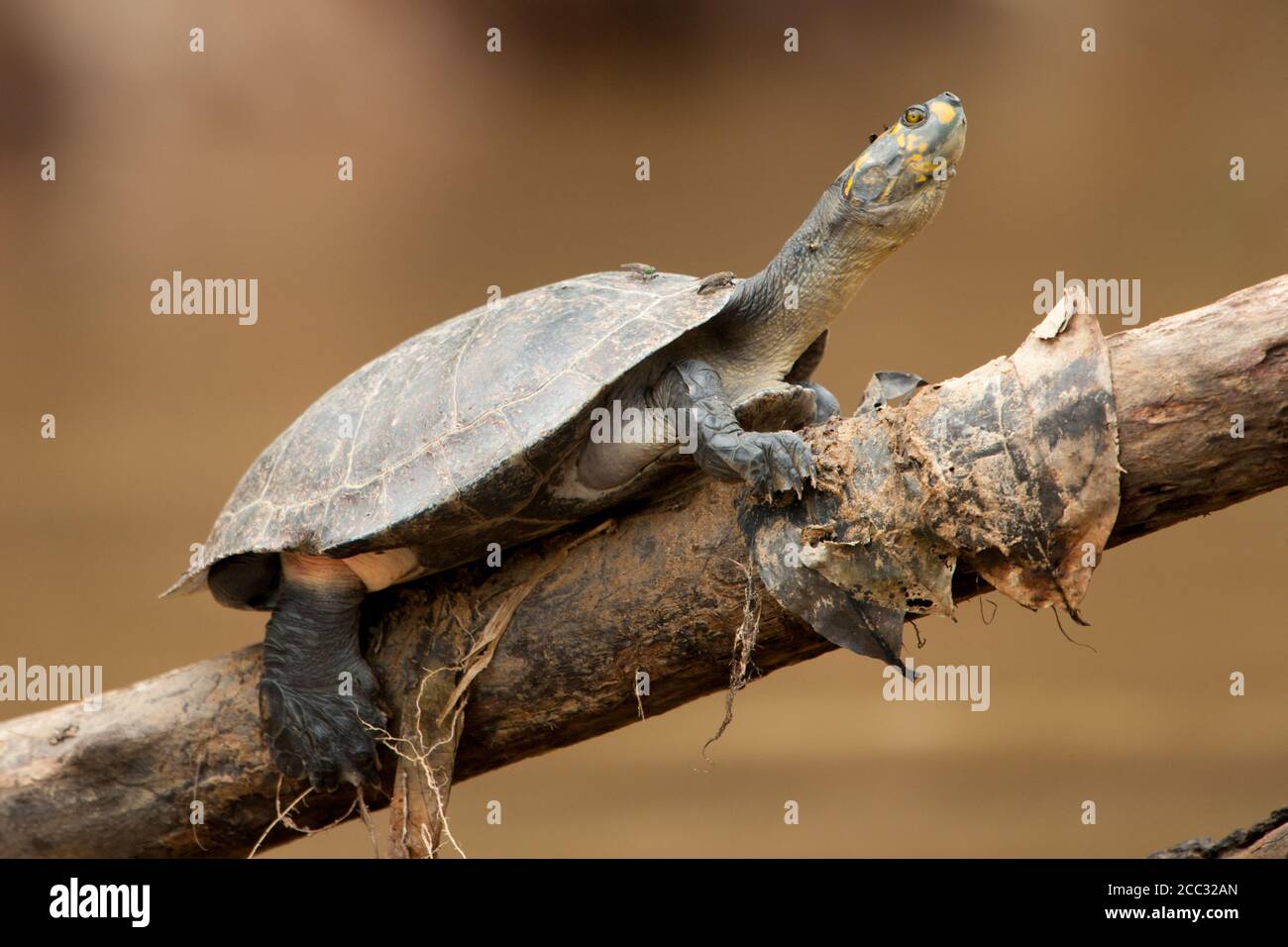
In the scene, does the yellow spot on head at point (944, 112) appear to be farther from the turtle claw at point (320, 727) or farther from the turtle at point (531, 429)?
the turtle claw at point (320, 727)

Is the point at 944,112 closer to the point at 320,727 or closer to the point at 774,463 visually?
the point at 774,463

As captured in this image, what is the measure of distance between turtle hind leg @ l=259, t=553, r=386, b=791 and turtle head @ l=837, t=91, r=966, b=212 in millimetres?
1942

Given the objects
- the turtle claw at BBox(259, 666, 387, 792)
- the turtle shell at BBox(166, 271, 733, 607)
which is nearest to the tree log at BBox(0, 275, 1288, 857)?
the turtle claw at BBox(259, 666, 387, 792)

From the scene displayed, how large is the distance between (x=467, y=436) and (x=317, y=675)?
3.13ft

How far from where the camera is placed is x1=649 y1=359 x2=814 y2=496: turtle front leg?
2.91 metres

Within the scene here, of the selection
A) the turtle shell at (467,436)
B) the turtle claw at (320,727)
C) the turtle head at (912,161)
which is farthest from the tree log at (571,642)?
the turtle head at (912,161)

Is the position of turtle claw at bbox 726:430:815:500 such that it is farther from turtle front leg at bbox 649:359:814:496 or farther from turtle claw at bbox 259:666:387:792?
turtle claw at bbox 259:666:387:792

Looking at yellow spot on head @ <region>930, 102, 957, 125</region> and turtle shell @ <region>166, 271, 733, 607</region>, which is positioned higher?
yellow spot on head @ <region>930, 102, 957, 125</region>

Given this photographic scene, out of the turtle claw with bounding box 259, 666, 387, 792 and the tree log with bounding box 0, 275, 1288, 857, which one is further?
the turtle claw with bounding box 259, 666, 387, 792

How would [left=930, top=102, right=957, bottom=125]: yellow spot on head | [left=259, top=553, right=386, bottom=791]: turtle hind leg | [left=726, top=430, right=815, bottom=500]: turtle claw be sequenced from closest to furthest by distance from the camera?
1. [left=726, top=430, right=815, bottom=500]: turtle claw
2. [left=930, top=102, right=957, bottom=125]: yellow spot on head
3. [left=259, top=553, right=386, bottom=791]: turtle hind leg

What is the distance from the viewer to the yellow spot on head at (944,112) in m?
3.14

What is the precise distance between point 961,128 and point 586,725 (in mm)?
2114

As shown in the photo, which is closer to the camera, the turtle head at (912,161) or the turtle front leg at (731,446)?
the turtle front leg at (731,446)

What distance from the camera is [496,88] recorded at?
23.1ft
